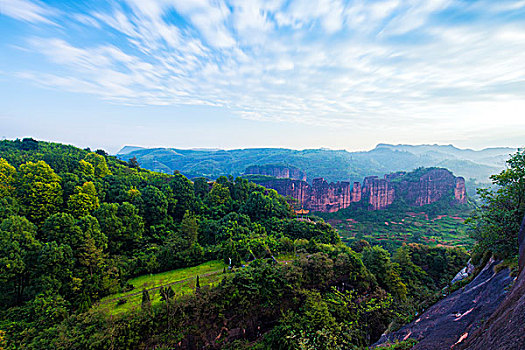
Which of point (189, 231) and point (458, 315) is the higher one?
point (458, 315)

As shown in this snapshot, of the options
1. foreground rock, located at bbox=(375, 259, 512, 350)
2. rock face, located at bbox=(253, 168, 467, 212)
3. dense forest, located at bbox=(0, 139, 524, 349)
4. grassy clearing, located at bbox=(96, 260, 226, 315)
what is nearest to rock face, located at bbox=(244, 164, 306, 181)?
rock face, located at bbox=(253, 168, 467, 212)

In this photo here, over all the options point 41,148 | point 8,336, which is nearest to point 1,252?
point 8,336

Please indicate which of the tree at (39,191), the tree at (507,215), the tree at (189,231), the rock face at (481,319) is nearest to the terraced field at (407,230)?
the tree at (507,215)

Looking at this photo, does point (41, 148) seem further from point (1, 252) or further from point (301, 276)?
point (301, 276)

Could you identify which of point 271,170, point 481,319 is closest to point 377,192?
point 271,170

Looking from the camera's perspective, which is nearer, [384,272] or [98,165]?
[384,272]

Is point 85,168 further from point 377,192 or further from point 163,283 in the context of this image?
point 377,192

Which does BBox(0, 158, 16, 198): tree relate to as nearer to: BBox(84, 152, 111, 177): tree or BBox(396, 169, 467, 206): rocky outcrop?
BBox(84, 152, 111, 177): tree
